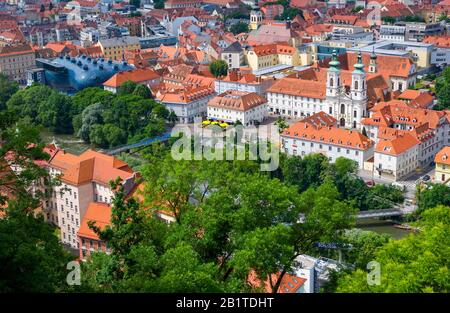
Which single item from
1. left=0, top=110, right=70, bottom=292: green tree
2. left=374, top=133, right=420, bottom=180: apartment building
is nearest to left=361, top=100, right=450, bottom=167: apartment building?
left=374, top=133, right=420, bottom=180: apartment building

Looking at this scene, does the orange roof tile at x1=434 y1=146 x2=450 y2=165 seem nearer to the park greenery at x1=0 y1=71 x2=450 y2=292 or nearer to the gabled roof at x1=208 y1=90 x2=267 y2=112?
the gabled roof at x1=208 y1=90 x2=267 y2=112

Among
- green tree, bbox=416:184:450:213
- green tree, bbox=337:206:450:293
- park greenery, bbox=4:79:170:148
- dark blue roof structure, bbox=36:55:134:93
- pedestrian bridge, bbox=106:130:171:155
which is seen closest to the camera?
green tree, bbox=337:206:450:293

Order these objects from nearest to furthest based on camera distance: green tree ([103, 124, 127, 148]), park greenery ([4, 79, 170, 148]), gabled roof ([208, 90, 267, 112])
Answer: green tree ([103, 124, 127, 148]) → park greenery ([4, 79, 170, 148]) → gabled roof ([208, 90, 267, 112])

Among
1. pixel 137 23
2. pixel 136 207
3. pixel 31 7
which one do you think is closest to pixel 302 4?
pixel 137 23

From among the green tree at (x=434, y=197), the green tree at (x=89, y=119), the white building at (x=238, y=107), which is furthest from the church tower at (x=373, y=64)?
the green tree at (x=434, y=197)

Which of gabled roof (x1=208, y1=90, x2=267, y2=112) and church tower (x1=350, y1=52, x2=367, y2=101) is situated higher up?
church tower (x1=350, y1=52, x2=367, y2=101)

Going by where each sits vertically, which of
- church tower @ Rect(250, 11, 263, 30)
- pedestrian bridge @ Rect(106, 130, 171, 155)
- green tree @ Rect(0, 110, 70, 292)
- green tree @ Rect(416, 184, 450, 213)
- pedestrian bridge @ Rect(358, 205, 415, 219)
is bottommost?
pedestrian bridge @ Rect(358, 205, 415, 219)
